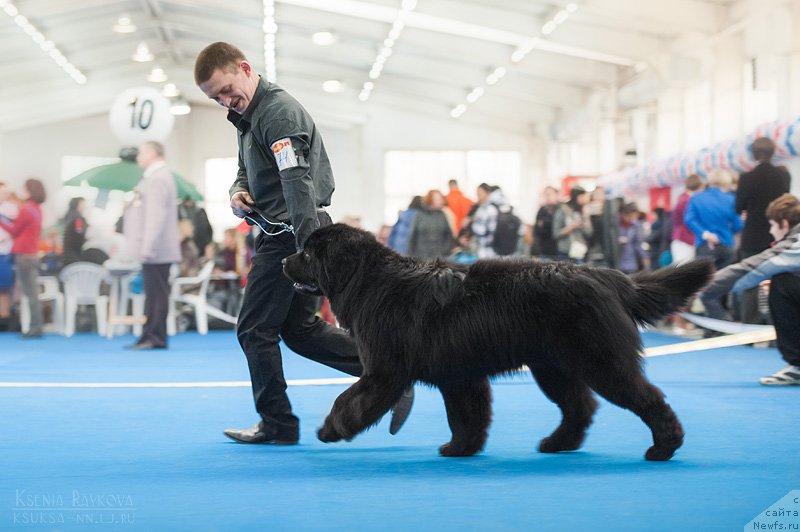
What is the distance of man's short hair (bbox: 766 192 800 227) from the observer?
6258 mm

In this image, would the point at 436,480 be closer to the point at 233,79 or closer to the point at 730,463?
the point at 730,463

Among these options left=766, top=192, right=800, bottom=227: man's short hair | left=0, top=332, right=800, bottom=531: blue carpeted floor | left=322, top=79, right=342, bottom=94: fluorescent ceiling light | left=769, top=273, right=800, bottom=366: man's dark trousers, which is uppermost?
left=322, top=79, right=342, bottom=94: fluorescent ceiling light

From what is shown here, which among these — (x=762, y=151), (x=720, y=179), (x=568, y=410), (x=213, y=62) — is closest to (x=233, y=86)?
(x=213, y=62)

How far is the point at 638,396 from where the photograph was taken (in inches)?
135

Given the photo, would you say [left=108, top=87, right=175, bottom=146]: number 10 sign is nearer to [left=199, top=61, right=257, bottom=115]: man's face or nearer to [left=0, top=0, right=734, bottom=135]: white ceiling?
[left=0, top=0, right=734, bottom=135]: white ceiling

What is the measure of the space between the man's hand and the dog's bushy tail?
60.0 inches

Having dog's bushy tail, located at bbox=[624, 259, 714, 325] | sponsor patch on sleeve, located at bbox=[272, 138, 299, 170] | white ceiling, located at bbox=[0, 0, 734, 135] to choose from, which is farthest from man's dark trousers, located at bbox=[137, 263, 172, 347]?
white ceiling, located at bbox=[0, 0, 734, 135]

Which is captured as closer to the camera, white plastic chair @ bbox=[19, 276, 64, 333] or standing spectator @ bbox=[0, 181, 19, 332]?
standing spectator @ bbox=[0, 181, 19, 332]

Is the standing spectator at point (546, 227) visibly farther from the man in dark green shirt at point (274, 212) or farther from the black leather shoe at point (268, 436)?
the black leather shoe at point (268, 436)

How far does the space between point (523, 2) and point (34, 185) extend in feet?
29.5

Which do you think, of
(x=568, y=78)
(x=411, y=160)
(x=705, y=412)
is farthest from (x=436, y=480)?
(x=411, y=160)

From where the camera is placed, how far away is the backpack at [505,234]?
36.8 ft

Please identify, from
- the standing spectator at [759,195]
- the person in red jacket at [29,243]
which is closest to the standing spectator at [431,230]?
the standing spectator at [759,195]

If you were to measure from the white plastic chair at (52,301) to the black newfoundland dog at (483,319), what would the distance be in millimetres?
8794
